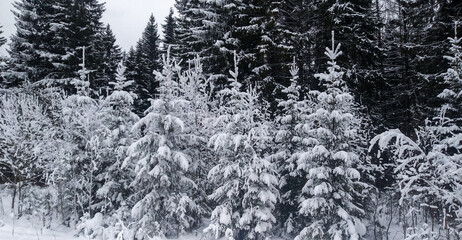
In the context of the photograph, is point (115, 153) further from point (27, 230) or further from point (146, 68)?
point (146, 68)

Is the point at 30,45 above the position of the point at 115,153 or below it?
above

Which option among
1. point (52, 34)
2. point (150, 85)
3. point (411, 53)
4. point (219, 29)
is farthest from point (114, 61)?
point (411, 53)

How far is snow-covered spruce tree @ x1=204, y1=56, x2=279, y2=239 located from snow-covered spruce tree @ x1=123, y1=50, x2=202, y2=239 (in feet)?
3.88

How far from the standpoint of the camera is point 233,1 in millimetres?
19500

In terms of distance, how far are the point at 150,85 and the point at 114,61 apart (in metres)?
4.32

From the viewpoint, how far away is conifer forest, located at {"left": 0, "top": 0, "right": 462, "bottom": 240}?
37.1 ft

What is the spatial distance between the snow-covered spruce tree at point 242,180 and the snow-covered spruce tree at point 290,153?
98 centimetres

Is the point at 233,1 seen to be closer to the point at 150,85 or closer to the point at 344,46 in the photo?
the point at 344,46

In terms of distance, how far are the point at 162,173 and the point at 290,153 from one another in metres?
4.96

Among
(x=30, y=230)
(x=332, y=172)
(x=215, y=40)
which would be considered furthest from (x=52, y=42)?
(x=332, y=172)

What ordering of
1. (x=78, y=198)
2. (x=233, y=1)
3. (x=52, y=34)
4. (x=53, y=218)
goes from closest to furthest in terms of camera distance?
1. (x=78, y=198)
2. (x=53, y=218)
3. (x=233, y=1)
4. (x=52, y=34)

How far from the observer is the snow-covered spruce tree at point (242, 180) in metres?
11.4

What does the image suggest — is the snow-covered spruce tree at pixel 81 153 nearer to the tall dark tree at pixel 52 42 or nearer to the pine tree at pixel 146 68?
the tall dark tree at pixel 52 42

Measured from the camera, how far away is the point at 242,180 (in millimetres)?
12102
